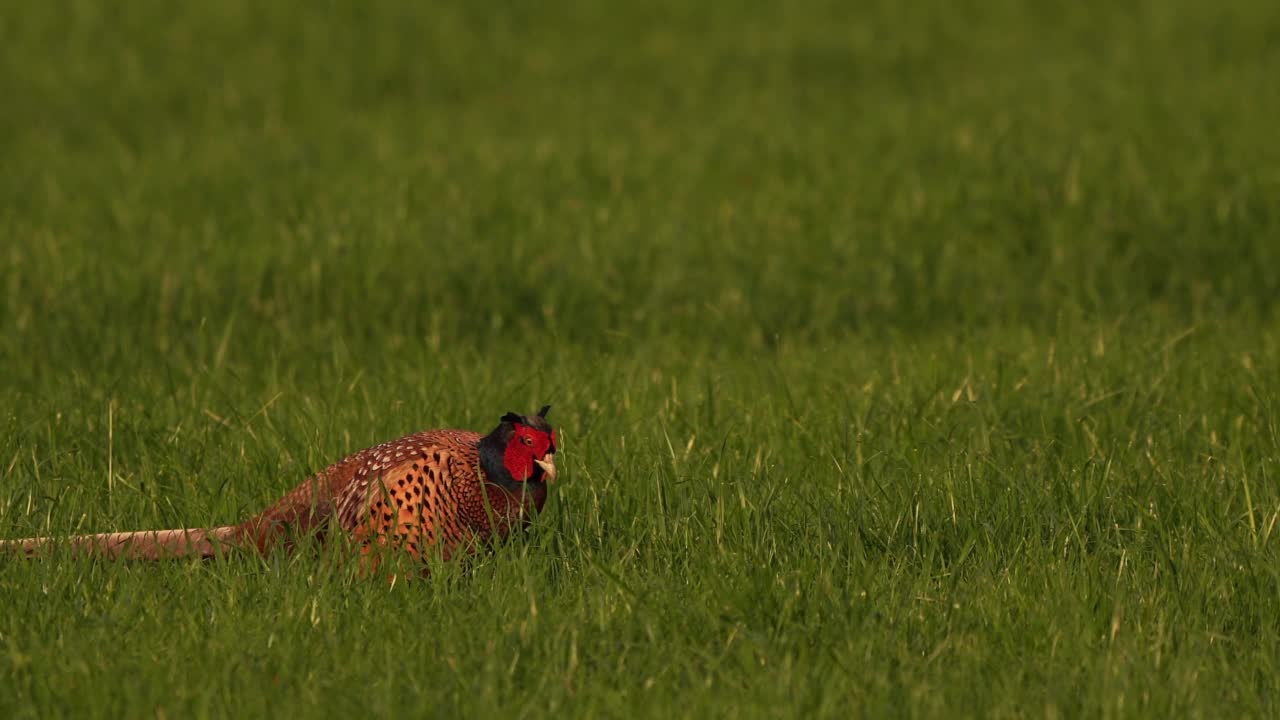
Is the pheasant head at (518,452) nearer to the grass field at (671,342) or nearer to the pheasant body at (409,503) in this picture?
the pheasant body at (409,503)

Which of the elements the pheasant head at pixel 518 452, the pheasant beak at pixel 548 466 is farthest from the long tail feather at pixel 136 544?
the pheasant beak at pixel 548 466

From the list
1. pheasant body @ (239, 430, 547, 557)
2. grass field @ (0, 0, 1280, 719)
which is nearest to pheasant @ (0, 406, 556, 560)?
pheasant body @ (239, 430, 547, 557)

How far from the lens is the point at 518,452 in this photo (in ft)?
15.9

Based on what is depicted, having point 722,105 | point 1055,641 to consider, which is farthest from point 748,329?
point 722,105

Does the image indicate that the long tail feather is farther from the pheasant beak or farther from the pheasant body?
the pheasant beak

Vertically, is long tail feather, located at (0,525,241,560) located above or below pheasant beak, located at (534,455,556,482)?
below

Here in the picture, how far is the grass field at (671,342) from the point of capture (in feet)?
14.1

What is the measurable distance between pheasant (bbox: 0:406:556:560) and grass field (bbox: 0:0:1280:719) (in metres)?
0.11

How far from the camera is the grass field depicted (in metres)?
4.29

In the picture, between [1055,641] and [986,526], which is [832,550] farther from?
[1055,641]

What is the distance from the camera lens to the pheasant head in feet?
15.9

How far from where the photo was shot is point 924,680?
406 centimetres

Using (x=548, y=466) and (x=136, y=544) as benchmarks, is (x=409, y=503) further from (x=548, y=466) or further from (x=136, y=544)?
(x=136, y=544)

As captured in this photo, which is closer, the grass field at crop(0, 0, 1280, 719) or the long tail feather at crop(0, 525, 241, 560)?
the grass field at crop(0, 0, 1280, 719)
